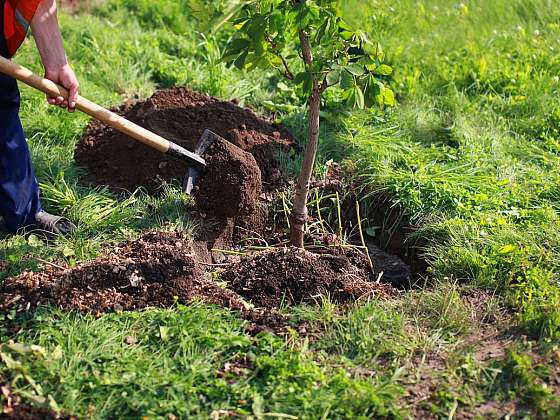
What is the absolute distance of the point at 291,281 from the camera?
4.19 metres

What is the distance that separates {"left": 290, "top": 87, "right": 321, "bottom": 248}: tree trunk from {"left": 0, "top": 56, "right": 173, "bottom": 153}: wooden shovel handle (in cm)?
82

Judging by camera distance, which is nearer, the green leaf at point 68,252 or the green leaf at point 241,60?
the green leaf at point 241,60

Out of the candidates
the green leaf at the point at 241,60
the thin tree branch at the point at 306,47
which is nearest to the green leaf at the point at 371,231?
the thin tree branch at the point at 306,47

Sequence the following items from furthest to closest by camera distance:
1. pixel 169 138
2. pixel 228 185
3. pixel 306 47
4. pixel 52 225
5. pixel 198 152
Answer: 1. pixel 169 138
2. pixel 198 152
3. pixel 228 185
4. pixel 52 225
5. pixel 306 47

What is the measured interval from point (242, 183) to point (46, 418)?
1.94 m

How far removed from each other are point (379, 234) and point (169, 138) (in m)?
1.46

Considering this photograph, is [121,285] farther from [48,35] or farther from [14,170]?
[48,35]

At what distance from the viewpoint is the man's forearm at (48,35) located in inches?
166

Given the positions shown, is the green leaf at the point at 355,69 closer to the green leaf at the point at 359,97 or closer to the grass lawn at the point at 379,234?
the green leaf at the point at 359,97

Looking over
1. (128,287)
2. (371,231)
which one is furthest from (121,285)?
A: (371,231)

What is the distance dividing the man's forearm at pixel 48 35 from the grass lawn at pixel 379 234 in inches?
30.3

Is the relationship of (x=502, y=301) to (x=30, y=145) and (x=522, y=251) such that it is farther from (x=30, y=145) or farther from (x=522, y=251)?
(x=30, y=145)

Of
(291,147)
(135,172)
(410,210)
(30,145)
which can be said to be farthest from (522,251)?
(30,145)

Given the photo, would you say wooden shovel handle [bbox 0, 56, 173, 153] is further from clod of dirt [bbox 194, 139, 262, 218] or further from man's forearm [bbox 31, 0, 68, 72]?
clod of dirt [bbox 194, 139, 262, 218]
